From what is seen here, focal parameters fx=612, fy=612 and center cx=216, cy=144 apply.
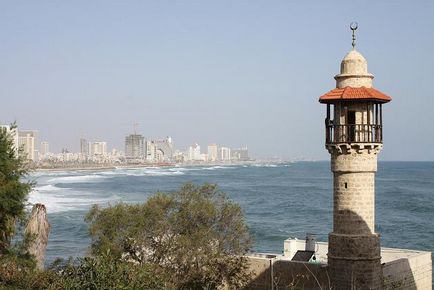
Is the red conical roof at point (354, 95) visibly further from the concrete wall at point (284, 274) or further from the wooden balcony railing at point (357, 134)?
the concrete wall at point (284, 274)

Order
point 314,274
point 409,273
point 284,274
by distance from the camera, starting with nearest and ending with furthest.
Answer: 1. point 314,274
2. point 284,274
3. point 409,273

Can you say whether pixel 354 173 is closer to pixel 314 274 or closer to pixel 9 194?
pixel 314 274

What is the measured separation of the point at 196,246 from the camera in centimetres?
2373

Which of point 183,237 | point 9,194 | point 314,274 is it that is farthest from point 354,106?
point 9,194

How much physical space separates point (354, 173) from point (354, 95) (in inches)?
101

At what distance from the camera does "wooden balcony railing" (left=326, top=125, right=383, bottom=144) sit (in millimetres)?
20219

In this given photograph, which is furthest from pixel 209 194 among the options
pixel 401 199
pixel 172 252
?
pixel 401 199

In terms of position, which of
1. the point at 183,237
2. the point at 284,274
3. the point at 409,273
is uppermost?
the point at 183,237

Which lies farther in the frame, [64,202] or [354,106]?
[64,202]

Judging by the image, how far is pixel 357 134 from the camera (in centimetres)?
2025

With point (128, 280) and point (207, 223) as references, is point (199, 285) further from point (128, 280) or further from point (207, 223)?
point (128, 280)

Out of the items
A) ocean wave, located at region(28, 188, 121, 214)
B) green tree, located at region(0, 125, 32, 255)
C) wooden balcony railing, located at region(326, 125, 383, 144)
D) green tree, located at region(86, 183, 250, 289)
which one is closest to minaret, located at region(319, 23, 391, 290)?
wooden balcony railing, located at region(326, 125, 383, 144)

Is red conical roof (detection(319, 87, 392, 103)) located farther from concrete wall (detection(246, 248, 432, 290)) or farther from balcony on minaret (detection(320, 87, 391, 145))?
concrete wall (detection(246, 248, 432, 290))

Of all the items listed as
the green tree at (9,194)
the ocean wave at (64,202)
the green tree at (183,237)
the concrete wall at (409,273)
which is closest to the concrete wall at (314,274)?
the concrete wall at (409,273)
